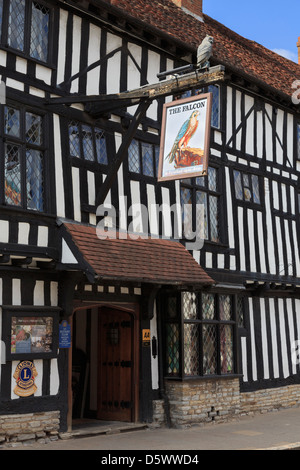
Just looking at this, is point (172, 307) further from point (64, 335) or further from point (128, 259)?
point (64, 335)

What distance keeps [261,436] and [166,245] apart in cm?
356

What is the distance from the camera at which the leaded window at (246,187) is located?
1361 centimetres

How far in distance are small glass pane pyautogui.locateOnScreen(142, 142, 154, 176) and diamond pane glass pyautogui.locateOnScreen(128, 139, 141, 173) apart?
15 centimetres

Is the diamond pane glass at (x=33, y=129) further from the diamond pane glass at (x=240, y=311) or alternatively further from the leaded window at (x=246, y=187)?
the diamond pane glass at (x=240, y=311)

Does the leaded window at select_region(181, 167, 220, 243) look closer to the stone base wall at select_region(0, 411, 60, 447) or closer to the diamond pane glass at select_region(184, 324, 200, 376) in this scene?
the diamond pane glass at select_region(184, 324, 200, 376)

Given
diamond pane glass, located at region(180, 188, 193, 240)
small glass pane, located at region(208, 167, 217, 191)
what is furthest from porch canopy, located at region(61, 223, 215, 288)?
small glass pane, located at region(208, 167, 217, 191)

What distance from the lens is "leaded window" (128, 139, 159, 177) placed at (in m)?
11.1

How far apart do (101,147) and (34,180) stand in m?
1.59

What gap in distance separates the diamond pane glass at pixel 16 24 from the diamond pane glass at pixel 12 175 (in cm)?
160

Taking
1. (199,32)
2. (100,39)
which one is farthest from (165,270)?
(199,32)

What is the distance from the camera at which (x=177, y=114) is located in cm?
906

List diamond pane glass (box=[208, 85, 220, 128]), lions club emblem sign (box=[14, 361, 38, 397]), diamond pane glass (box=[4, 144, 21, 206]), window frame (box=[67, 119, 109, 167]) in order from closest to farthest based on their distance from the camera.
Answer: lions club emblem sign (box=[14, 361, 38, 397]) → diamond pane glass (box=[4, 144, 21, 206]) → window frame (box=[67, 119, 109, 167]) → diamond pane glass (box=[208, 85, 220, 128])

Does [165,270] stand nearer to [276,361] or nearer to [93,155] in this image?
[93,155]
